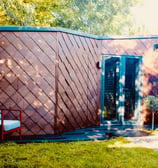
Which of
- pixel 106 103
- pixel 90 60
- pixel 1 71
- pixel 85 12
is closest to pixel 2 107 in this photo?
pixel 1 71

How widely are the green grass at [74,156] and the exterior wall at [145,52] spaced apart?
249 cm

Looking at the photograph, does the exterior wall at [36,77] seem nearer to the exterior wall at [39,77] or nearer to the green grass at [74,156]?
the exterior wall at [39,77]

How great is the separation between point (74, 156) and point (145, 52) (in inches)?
145

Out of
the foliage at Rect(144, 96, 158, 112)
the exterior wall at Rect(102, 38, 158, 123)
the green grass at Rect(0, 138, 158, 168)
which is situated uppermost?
the exterior wall at Rect(102, 38, 158, 123)

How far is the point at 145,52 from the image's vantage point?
16.8ft

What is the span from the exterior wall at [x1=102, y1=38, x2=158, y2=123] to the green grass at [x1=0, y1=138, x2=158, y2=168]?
8.16ft

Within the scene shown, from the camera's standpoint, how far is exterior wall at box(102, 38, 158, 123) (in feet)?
16.4

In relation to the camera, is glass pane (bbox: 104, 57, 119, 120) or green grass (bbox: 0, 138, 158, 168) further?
glass pane (bbox: 104, 57, 119, 120)

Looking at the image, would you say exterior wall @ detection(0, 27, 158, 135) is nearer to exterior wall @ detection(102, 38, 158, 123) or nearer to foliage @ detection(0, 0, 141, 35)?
exterior wall @ detection(102, 38, 158, 123)

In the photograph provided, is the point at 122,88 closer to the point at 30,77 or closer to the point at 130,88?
the point at 130,88

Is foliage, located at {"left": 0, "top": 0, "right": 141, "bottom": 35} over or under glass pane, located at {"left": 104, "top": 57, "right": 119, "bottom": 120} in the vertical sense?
over

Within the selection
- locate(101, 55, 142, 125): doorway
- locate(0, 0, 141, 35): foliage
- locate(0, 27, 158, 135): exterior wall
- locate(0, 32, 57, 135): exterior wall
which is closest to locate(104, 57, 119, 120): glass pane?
locate(101, 55, 142, 125): doorway

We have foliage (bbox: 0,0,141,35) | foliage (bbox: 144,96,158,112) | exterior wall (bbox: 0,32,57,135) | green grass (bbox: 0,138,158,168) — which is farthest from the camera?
foliage (bbox: 0,0,141,35)

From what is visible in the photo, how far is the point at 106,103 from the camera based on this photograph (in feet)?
20.0
